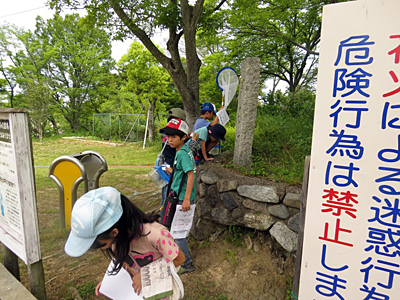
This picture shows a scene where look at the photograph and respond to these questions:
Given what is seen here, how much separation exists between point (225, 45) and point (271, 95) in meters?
5.67

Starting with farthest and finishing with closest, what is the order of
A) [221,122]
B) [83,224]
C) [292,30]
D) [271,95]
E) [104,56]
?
[104,56] → [292,30] → [271,95] → [221,122] → [83,224]

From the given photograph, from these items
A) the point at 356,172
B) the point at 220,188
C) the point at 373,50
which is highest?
the point at 373,50

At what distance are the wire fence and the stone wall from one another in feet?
39.3

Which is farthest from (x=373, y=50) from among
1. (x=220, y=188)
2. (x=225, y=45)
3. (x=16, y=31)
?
(x=16, y=31)

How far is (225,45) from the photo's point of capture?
11.9 meters

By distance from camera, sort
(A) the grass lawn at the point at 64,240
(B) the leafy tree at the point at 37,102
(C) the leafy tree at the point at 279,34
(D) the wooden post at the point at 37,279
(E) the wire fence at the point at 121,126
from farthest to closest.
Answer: (E) the wire fence at the point at 121,126 → (B) the leafy tree at the point at 37,102 → (C) the leafy tree at the point at 279,34 → (A) the grass lawn at the point at 64,240 → (D) the wooden post at the point at 37,279

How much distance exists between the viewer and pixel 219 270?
2.84 metres

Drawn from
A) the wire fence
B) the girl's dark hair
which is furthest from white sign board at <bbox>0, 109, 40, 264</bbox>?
the wire fence

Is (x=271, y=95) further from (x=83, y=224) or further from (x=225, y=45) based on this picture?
(x=83, y=224)

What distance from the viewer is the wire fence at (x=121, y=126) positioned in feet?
49.5

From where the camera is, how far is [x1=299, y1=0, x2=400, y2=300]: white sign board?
133 cm

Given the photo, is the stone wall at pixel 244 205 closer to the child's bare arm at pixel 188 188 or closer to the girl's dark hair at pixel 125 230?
the child's bare arm at pixel 188 188

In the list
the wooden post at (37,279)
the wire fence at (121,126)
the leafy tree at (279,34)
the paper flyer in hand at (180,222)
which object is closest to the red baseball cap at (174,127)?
the paper flyer in hand at (180,222)

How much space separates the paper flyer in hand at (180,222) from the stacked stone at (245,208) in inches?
28.0
